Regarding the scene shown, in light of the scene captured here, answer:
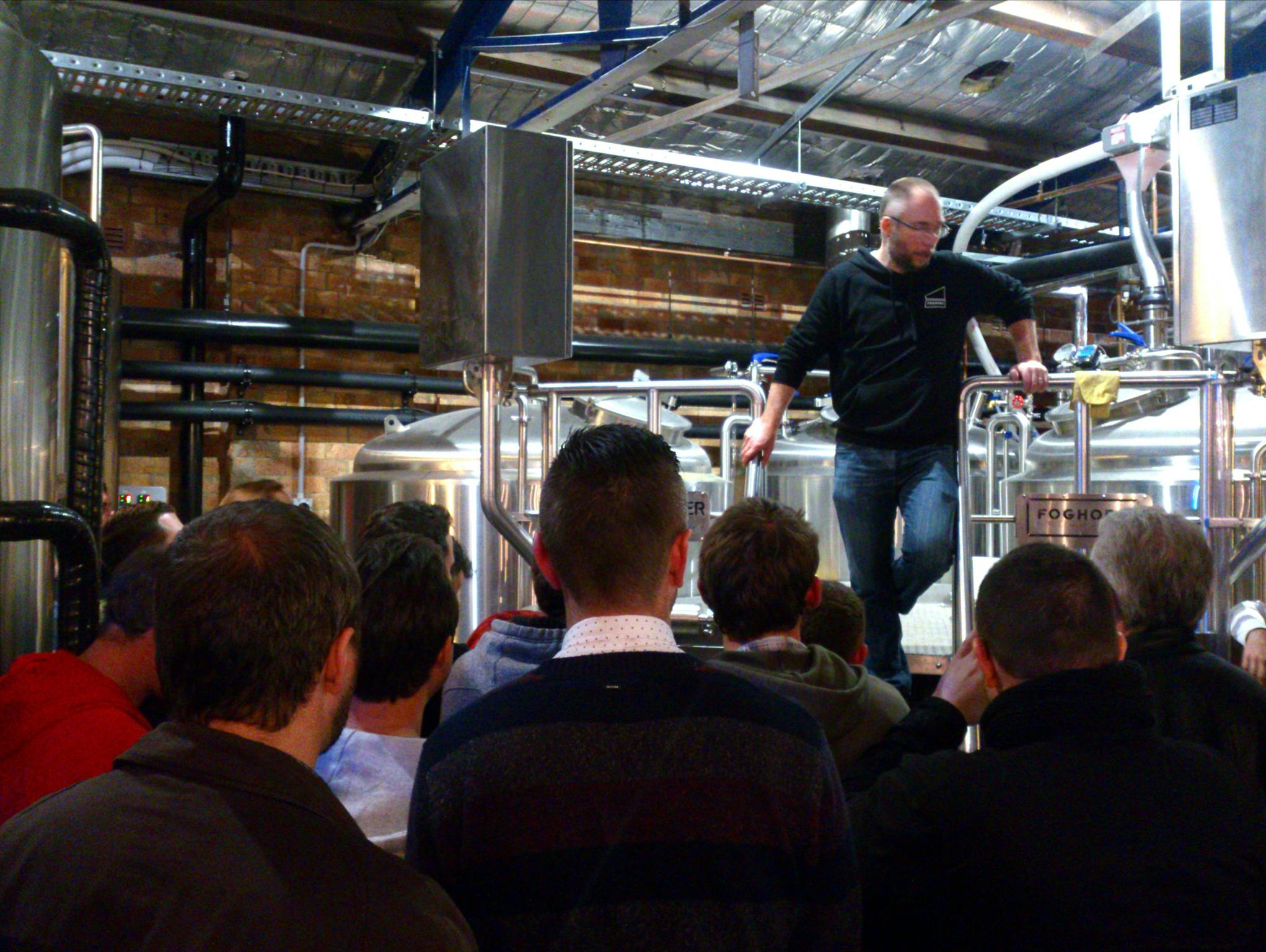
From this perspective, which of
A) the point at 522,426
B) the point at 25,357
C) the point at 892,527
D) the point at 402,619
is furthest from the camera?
the point at 522,426

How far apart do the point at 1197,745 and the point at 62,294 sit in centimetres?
183

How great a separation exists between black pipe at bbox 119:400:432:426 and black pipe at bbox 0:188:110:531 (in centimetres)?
465

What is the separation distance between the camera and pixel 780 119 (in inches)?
234

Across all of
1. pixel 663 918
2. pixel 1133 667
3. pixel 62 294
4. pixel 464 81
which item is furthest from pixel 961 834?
pixel 464 81

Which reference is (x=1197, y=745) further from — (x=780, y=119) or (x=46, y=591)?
(x=780, y=119)

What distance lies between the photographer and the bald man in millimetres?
2973

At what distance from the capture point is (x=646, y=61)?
3.73m

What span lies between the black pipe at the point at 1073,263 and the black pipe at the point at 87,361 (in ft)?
19.1

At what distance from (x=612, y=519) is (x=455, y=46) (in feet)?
13.7

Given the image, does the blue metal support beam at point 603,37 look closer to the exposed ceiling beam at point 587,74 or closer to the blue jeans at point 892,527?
the exposed ceiling beam at point 587,74

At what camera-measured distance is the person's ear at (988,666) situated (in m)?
1.44

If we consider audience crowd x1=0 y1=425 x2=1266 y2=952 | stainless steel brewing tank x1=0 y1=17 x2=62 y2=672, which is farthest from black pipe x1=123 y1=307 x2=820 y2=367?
audience crowd x1=0 y1=425 x2=1266 y2=952

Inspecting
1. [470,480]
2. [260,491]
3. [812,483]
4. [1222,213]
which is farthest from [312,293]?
[1222,213]

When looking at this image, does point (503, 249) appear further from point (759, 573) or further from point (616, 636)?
point (616, 636)
